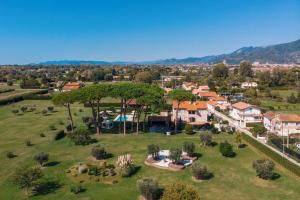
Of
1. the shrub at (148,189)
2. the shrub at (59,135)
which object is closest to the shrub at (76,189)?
the shrub at (148,189)

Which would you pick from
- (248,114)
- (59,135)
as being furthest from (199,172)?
(248,114)

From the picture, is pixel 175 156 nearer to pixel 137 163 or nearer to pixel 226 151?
pixel 137 163

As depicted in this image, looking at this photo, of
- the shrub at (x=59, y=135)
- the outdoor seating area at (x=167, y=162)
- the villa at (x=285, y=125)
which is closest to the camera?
the outdoor seating area at (x=167, y=162)

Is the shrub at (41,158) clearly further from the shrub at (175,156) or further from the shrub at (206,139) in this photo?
the shrub at (206,139)

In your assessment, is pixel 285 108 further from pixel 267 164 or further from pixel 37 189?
pixel 37 189

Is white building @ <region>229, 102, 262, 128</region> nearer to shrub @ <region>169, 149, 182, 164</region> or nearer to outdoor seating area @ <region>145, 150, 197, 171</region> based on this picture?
outdoor seating area @ <region>145, 150, 197, 171</region>

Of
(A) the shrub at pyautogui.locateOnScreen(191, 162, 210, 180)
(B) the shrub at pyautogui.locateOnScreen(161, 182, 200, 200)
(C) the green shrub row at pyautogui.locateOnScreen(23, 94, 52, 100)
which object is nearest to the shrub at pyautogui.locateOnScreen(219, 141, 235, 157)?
(A) the shrub at pyautogui.locateOnScreen(191, 162, 210, 180)
